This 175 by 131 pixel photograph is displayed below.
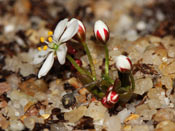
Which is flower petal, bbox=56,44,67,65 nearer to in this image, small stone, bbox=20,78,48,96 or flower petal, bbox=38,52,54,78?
flower petal, bbox=38,52,54,78

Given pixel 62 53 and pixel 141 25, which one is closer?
pixel 62 53

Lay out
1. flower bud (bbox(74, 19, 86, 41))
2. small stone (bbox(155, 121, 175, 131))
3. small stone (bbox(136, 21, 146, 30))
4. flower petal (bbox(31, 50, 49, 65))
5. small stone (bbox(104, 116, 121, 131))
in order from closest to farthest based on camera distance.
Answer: small stone (bbox(155, 121, 175, 131))
small stone (bbox(104, 116, 121, 131))
flower bud (bbox(74, 19, 86, 41))
flower petal (bbox(31, 50, 49, 65))
small stone (bbox(136, 21, 146, 30))

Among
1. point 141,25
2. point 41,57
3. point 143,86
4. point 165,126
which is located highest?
point 141,25

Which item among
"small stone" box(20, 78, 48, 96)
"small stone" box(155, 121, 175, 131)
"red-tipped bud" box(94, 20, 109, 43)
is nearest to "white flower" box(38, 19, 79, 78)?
"red-tipped bud" box(94, 20, 109, 43)

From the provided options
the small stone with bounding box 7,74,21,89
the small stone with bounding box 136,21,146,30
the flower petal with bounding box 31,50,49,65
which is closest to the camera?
the flower petal with bounding box 31,50,49,65

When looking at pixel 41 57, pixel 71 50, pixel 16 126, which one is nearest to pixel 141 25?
pixel 71 50

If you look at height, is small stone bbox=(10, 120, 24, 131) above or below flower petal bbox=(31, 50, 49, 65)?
below

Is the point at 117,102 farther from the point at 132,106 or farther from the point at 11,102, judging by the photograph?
the point at 11,102

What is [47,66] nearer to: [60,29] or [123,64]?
[60,29]
